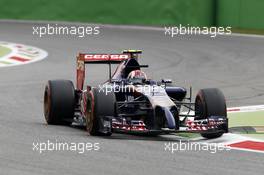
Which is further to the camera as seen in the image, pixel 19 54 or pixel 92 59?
pixel 19 54

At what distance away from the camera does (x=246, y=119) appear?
15.3 meters

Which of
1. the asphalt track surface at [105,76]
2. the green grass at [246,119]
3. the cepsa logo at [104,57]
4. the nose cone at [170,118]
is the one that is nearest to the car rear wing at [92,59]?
the cepsa logo at [104,57]

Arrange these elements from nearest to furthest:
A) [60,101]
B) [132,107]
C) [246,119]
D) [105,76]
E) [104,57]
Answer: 1. [132,107]
2. [60,101]
3. [104,57]
4. [246,119]
5. [105,76]

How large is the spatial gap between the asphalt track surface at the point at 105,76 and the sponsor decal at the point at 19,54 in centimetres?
43

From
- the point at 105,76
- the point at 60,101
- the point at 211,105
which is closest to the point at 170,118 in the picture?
the point at 211,105

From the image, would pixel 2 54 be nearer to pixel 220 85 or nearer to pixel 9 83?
pixel 9 83

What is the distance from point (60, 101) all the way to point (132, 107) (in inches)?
55.0

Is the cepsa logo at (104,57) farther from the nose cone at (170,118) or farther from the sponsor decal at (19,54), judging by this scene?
the sponsor decal at (19,54)

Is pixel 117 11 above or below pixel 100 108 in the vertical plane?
above

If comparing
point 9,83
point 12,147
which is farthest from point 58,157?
point 9,83

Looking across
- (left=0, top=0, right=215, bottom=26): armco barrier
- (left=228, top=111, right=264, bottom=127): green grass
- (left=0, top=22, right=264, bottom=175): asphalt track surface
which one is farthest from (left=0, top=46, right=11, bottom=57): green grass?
(left=228, top=111, right=264, bottom=127): green grass

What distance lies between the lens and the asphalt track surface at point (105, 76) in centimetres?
1046

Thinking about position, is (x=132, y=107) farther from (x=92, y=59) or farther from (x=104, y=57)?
(x=104, y=57)

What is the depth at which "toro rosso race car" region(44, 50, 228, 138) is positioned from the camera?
1248 centimetres
